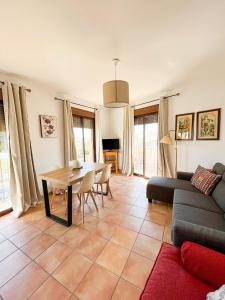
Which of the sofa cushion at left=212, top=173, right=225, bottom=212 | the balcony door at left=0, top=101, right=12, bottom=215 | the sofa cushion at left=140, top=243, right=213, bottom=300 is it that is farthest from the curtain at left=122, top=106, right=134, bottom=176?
the sofa cushion at left=140, top=243, right=213, bottom=300

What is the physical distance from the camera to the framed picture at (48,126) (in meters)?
3.03

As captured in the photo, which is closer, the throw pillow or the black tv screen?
the throw pillow

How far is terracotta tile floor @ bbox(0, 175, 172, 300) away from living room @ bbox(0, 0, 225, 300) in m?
0.01

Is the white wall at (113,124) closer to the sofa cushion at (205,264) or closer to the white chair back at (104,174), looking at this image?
the white chair back at (104,174)

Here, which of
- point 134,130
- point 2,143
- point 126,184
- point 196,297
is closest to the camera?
point 196,297

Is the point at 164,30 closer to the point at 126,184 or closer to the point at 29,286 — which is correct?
the point at 29,286

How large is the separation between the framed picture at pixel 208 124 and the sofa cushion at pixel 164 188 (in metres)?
1.12

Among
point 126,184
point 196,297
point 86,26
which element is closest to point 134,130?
point 126,184

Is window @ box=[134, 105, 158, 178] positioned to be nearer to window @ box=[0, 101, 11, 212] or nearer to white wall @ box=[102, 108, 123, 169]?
white wall @ box=[102, 108, 123, 169]

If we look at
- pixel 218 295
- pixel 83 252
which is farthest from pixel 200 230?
pixel 83 252

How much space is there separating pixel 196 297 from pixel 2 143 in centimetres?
319

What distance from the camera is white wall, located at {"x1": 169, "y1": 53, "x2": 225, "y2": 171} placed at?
2646mm

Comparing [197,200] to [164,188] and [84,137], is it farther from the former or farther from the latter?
[84,137]

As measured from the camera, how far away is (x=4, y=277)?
1.37m
